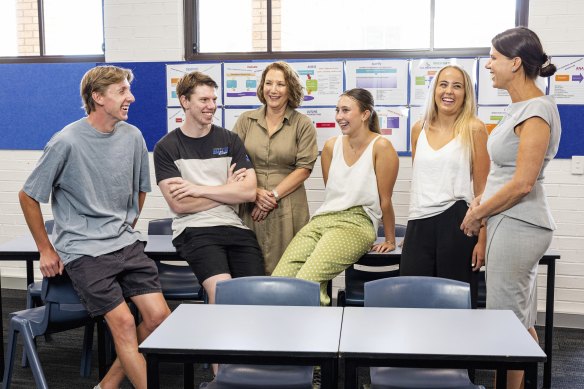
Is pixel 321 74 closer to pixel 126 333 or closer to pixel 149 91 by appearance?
pixel 149 91

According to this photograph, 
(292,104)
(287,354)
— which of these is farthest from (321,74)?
(287,354)

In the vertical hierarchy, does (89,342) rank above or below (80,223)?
below

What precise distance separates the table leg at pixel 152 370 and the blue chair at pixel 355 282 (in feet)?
5.37

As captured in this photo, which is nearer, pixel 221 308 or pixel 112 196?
pixel 221 308

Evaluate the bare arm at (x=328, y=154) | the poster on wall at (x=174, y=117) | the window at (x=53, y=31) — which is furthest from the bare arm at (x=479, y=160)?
the window at (x=53, y=31)

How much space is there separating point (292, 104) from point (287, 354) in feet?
6.33

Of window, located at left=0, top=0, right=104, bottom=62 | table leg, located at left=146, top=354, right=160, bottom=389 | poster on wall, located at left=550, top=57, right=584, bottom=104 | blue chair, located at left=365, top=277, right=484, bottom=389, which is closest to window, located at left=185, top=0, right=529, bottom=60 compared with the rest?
poster on wall, located at left=550, top=57, right=584, bottom=104

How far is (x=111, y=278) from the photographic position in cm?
303

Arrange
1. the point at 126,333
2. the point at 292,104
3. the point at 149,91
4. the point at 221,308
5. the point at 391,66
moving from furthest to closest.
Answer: the point at 149,91 < the point at 391,66 < the point at 292,104 < the point at 126,333 < the point at 221,308

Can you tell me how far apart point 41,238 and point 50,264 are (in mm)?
123

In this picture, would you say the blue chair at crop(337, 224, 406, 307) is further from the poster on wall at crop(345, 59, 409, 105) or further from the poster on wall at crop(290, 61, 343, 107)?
the poster on wall at crop(290, 61, 343, 107)

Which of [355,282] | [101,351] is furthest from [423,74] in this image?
[101,351]

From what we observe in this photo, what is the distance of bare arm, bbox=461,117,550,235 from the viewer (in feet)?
8.41

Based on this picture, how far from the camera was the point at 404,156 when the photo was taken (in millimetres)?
4688
